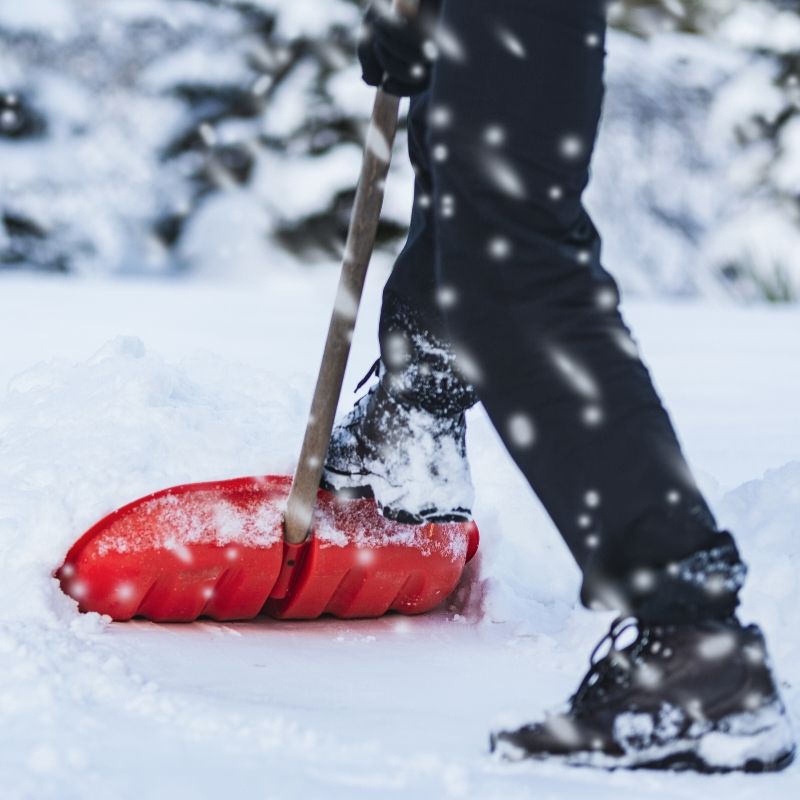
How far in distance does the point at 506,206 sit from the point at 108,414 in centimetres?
80

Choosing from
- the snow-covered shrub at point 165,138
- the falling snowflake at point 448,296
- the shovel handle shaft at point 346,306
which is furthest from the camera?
the snow-covered shrub at point 165,138

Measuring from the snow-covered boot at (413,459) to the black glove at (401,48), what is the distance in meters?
0.40

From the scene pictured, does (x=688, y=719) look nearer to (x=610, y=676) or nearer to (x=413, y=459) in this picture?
(x=610, y=676)

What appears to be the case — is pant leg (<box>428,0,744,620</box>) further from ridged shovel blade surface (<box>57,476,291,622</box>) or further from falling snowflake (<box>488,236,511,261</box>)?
ridged shovel blade surface (<box>57,476,291,622</box>)

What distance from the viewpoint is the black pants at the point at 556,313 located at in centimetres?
94

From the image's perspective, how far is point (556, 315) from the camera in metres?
0.98

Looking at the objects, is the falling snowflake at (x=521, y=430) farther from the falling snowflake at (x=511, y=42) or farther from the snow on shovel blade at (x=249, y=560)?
the snow on shovel blade at (x=249, y=560)

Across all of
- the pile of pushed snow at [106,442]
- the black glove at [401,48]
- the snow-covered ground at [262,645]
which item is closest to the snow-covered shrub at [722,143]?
the snow-covered ground at [262,645]

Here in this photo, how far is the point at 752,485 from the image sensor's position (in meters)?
1.56

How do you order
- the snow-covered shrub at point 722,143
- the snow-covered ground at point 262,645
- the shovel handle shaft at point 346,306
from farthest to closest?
the snow-covered shrub at point 722,143 → the shovel handle shaft at point 346,306 → the snow-covered ground at point 262,645

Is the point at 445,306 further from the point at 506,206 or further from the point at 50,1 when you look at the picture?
the point at 50,1

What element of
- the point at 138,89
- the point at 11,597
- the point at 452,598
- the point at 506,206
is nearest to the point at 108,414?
the point at 11,597

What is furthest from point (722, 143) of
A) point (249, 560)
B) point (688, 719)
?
point (688, 719)

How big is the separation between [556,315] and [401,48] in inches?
12.8
